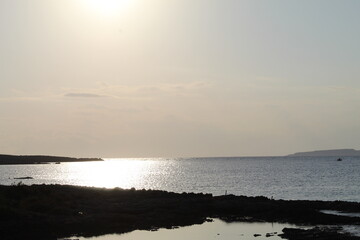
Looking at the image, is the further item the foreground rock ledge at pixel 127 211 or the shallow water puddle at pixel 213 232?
the foreground rock ledge at pixel 127 211

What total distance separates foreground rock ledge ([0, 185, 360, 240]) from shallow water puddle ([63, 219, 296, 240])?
176 centimetres

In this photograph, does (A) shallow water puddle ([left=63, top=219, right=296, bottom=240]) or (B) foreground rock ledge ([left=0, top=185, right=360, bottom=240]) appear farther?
(B) foreground rock ledge ([left=0, top=185, right=360, bottom=240])

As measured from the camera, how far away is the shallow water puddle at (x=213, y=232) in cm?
4703

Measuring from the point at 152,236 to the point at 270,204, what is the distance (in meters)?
23.5

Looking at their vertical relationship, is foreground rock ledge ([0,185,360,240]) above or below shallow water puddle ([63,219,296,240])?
above

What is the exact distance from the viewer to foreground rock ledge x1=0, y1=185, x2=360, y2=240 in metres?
47.9

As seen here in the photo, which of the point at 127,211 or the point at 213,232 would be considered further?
the point at 127,211

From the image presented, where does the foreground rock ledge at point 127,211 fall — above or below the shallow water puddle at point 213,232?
above

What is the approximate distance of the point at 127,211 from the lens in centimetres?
6019

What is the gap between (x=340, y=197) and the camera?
90938 millimetres

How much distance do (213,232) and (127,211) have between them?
13.2 metres

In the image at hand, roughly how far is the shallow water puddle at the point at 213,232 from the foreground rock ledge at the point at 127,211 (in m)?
1.76

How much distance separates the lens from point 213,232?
50500 mm

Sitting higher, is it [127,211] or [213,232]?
[127,211]
